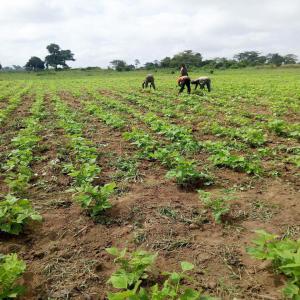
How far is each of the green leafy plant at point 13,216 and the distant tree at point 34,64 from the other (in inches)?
3885

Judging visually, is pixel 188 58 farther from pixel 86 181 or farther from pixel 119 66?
pixel 86 181

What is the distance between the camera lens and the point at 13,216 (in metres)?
3.98

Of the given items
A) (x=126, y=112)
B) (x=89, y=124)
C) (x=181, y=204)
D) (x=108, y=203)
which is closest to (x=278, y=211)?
(x=181, y=204)

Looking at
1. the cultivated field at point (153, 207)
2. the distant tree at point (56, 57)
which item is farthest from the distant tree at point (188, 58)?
the cultivated field at point (153, 207)

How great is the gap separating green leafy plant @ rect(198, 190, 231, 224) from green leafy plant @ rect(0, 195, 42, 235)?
75.8 inches

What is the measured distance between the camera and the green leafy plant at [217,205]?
407cm

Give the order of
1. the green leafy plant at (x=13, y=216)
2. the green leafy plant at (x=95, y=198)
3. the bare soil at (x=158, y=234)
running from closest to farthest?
the bare soil at (x=158, y=234), the green leafy plant at (x=13, y=216), the green leafy plant at (x=95, y=198)

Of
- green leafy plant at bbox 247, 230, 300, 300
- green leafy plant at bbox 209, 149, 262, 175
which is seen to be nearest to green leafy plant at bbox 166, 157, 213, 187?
green leafy plant at bbox 209, 149, 262, 175

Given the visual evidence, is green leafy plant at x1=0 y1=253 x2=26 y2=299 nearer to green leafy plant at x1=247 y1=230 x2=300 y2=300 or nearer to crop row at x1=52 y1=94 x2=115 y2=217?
crop row at x1=52 y1=94 x2=115 y2=217

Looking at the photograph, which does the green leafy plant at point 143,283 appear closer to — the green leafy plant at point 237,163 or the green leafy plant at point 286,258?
the green leafy plant at point 286,258

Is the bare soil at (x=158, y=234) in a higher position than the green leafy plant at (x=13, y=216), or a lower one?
lower

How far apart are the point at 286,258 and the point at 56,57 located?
103601 millimetres

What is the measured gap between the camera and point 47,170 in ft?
20.0

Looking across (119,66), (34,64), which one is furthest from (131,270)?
(34,64)
